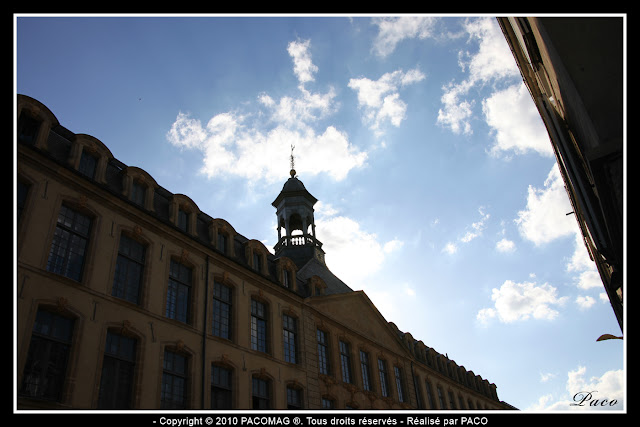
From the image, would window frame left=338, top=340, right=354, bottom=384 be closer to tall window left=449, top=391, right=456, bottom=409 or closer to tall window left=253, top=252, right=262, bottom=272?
tall window left=253, top=252, right=262, bottom=272

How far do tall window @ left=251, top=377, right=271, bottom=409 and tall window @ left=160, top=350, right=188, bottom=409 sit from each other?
135 inches

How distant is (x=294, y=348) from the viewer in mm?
22469

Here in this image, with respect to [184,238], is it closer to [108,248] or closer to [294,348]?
[108,248]

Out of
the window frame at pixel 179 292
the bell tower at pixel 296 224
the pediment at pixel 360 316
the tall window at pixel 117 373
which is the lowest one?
the tall window at pixel 117 373

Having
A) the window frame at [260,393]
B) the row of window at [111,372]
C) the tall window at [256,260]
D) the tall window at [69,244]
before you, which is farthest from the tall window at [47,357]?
the tall window at [256,260]

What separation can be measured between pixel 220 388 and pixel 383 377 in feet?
45.6

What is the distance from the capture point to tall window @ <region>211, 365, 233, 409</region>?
1723 centimetres

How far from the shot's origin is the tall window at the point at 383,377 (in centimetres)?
2784

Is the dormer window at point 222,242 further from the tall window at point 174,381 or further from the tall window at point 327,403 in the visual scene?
the tall window at point 327,403

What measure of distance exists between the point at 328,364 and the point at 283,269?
18.0ft

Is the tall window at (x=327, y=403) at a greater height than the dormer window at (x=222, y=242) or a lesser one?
lesser

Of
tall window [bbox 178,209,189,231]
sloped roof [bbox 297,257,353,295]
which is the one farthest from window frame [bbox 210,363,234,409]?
sloped roof [bbox 297,257,353,295]

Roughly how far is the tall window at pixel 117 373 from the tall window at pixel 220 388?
3.41 m
